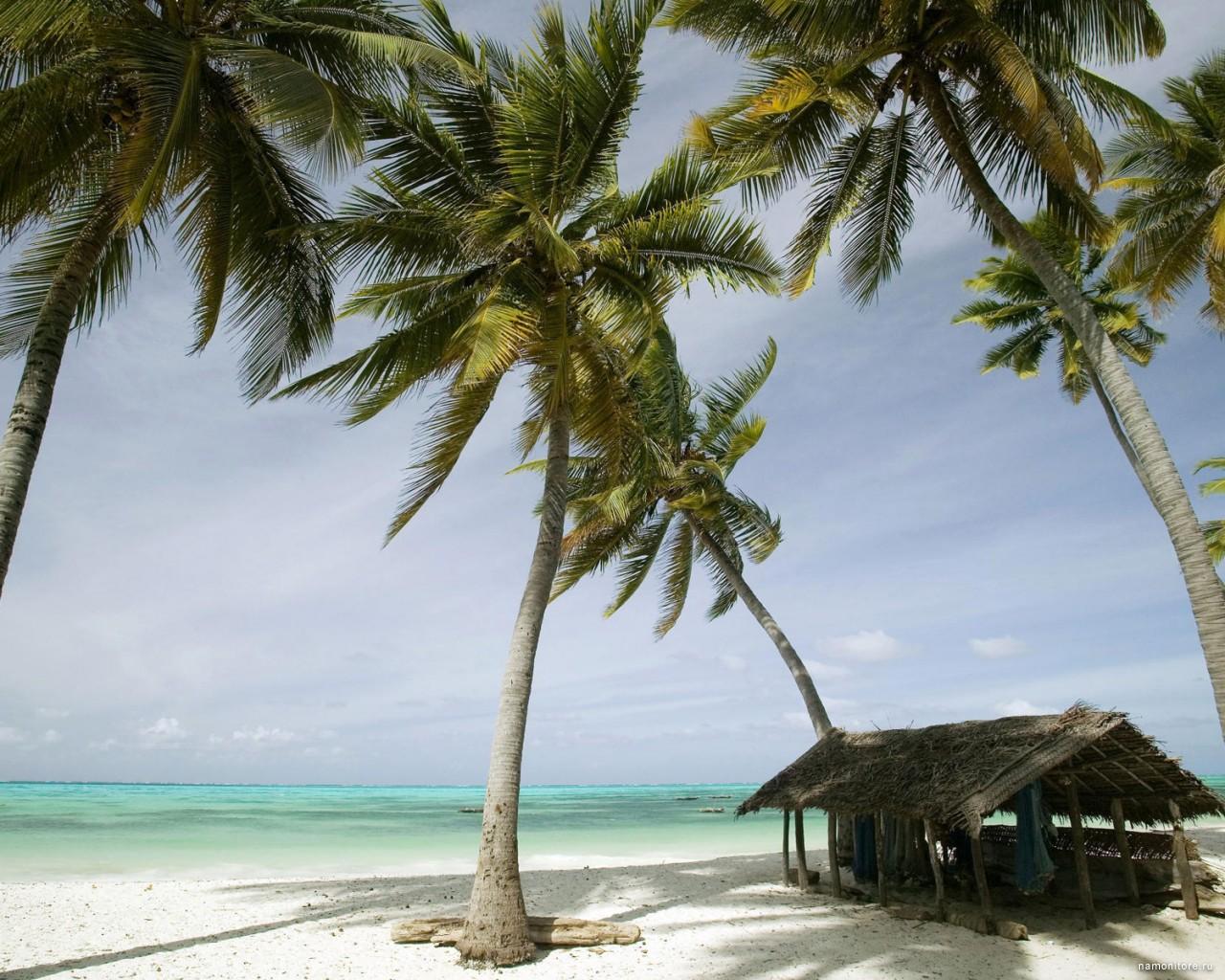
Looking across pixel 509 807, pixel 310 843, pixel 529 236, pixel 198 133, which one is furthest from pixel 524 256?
pixel 310 843

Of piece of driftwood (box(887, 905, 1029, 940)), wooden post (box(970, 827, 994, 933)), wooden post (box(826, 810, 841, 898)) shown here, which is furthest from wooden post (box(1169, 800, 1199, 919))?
wooden post (box(826, 810, 841, 898))

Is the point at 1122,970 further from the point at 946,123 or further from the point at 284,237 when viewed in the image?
the point at 284,237

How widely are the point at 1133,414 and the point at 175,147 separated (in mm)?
9500

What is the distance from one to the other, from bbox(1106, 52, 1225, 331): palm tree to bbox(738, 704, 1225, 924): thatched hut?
7947 mm

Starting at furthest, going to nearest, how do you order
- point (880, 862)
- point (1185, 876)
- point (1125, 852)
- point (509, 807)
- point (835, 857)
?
point (835, 857) < point (880, 862) < point (1125, 852) < point (1185, 876) < point (509, 807)

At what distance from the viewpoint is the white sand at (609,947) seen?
7.90 metres

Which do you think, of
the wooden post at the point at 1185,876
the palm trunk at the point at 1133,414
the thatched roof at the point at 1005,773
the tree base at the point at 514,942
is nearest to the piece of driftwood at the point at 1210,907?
the wooden post at the point at 1185,876

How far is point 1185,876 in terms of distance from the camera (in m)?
9.76

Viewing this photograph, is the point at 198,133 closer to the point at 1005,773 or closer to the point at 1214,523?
the point at 1005,773

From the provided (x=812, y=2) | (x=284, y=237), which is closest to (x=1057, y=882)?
(x=812, y=2)

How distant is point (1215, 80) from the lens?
543 inches

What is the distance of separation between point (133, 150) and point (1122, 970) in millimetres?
11690

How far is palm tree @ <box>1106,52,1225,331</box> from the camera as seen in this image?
13641mm

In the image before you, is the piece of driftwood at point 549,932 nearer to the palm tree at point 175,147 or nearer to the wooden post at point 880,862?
the wooden post at point 880,862
